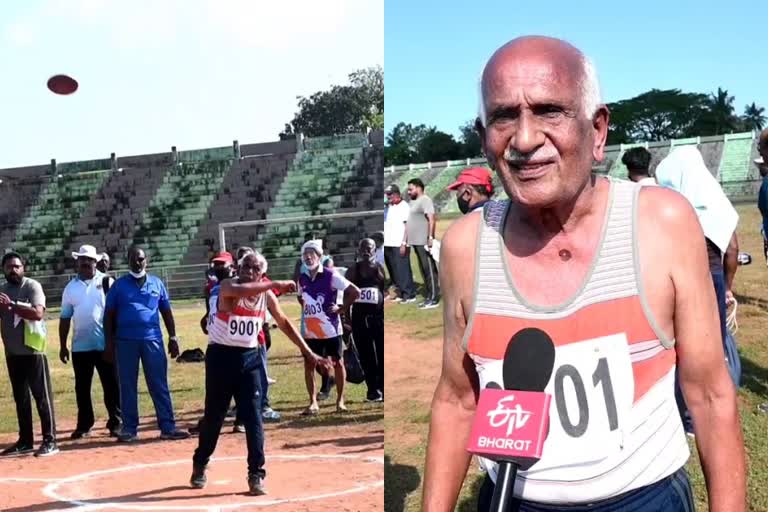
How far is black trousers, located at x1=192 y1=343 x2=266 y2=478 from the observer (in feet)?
22.1

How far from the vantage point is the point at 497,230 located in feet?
5.72

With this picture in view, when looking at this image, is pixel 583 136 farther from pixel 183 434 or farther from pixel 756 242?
pixel 756 242

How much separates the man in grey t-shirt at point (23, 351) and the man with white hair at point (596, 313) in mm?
7632

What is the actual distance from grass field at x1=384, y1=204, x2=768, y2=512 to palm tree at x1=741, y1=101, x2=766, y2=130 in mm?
50651

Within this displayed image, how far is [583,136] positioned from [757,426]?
502 cm

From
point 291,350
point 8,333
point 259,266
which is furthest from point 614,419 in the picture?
point 291,350

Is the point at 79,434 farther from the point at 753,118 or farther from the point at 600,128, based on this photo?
the point at 753,118

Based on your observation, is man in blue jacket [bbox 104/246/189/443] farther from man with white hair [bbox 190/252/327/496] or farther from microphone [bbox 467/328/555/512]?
microphone [bbox 467/328/555/512]

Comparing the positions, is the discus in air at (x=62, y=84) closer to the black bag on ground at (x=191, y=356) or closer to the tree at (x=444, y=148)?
the black bag on ground at (x=191, y=356)

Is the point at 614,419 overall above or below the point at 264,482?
above

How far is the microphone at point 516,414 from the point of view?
52.8 inches

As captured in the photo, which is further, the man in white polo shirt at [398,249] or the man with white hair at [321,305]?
the man in white polo shirt at [398,249]

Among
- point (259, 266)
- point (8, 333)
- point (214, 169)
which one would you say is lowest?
point (8, 333)

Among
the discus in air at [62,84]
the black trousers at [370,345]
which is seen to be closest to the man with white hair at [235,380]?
the black trousers at [370,345]
